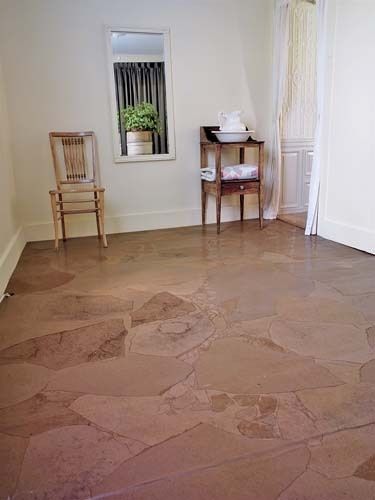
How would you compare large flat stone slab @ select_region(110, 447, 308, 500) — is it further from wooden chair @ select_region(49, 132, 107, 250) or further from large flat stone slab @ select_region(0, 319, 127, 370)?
wooden chair @ select_region(49, 132, 107, 250)

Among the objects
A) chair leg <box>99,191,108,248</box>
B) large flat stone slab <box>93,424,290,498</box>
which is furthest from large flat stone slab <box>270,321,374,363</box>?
chair leg <box>99,191,108,248</box>

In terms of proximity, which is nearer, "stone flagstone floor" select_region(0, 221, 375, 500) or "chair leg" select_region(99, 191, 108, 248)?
"stone flagstone floor" select_region(0, 221, 375, 500)

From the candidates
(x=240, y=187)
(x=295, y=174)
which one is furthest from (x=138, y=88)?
(x=295, y=174)

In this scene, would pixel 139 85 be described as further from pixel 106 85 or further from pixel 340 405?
pixel 340 405

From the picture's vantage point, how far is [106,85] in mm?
4117

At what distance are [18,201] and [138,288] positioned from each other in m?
1.97

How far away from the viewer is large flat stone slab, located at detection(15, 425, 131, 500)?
1187 millimetres

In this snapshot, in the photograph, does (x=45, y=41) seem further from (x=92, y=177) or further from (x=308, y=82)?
(x=308, y=82)

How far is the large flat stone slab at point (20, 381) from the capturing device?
163 centimetres

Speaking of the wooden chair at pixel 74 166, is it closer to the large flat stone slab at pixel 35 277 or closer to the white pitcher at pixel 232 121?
the large flat stone slab at pixel 35 277

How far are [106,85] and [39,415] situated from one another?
3434 millimetres

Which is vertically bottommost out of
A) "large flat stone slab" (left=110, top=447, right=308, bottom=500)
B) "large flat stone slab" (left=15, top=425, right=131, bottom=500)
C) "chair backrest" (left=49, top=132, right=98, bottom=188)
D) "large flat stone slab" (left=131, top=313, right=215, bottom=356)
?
"large flat stone slab" (left=131, top=313, right=215, bottom=356)

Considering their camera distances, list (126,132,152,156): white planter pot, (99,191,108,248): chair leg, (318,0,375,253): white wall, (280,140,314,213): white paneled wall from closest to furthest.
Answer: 1. (318,0,375,253): white wall
2. (99,191,108,248): chair leg
3. (126,132,152,156): white planter pot
4. (280,140,314,213): white paneled wall

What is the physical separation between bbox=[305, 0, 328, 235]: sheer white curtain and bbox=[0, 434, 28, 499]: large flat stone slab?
3.31 m
